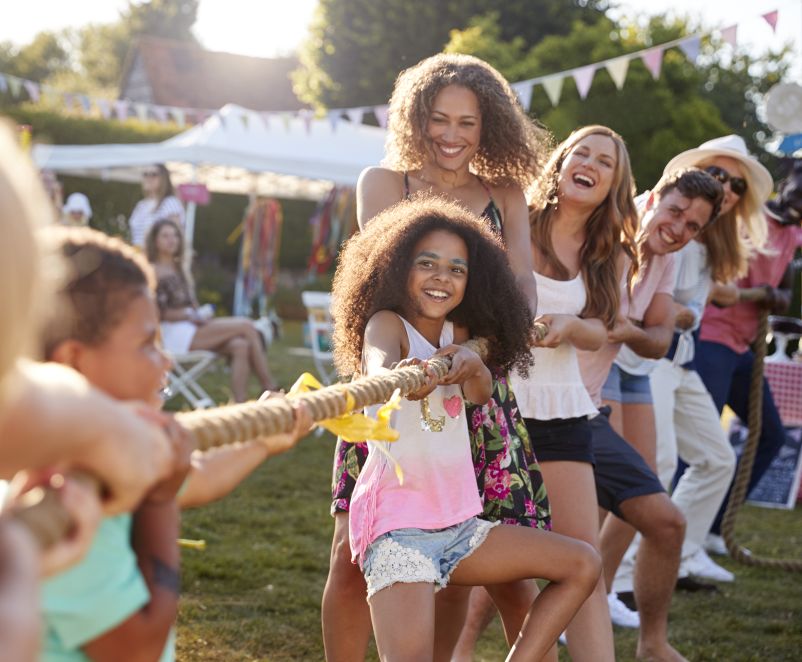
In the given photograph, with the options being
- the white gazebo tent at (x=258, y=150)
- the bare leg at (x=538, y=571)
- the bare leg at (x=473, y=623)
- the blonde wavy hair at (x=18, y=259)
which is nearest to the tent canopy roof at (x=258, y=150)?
the white gazebo tent at (x=258, y=150)

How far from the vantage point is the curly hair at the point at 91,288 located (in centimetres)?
167

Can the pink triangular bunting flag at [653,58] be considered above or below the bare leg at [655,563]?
→ above

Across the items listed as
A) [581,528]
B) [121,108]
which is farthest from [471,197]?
[121,108]

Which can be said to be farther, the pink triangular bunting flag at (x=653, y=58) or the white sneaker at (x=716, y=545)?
A: the pink triangular bunting flag at (x=653, y=58)

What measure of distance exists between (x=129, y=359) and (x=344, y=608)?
5.66 ft

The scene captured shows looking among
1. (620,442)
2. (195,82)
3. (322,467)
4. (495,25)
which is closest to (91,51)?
(195,82)

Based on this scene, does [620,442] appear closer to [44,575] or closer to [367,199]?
[367,199]

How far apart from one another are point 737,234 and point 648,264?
3.20ft

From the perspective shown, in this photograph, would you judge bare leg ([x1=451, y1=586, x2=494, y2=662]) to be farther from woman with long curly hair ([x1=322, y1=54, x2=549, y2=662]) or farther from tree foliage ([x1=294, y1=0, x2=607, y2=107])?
tree foliage ([x1=294, y1=0, x2=607, y2=107])

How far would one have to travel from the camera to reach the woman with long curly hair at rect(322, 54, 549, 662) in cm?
328

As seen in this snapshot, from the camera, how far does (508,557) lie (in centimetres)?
297

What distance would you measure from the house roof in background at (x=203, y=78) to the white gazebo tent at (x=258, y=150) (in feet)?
91.7

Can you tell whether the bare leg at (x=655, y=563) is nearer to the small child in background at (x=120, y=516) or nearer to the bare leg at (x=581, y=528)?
the bare leg at (x=581, y=528)

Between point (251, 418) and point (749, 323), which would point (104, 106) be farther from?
point (251, 418)
